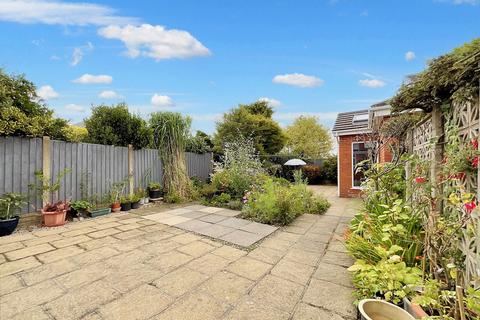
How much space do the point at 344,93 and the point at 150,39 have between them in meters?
5.86

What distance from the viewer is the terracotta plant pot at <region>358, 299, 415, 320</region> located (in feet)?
4.79

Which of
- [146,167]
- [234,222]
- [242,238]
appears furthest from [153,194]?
[242,238]

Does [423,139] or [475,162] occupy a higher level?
[423,139]

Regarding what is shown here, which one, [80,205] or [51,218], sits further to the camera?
[80,205]

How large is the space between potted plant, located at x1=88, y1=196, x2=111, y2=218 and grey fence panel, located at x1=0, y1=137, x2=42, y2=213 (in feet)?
2.85

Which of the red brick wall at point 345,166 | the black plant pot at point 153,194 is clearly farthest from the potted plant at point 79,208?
the red brick wall at point 345,166

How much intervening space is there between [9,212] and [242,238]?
3.69 m

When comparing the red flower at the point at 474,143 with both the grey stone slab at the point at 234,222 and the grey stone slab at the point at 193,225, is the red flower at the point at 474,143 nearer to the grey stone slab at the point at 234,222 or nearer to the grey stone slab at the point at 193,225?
the grey stone slab at the point at 234,222

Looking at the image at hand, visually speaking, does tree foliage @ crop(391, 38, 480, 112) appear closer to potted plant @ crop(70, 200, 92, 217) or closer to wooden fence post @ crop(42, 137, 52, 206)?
potted plant @ crop(70, 200, 92, 217)

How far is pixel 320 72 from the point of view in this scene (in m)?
6.61

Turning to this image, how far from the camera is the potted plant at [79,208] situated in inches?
175

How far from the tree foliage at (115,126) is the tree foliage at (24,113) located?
0.81m

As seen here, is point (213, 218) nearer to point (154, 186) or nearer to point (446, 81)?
point (154, 186)

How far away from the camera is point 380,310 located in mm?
1522
